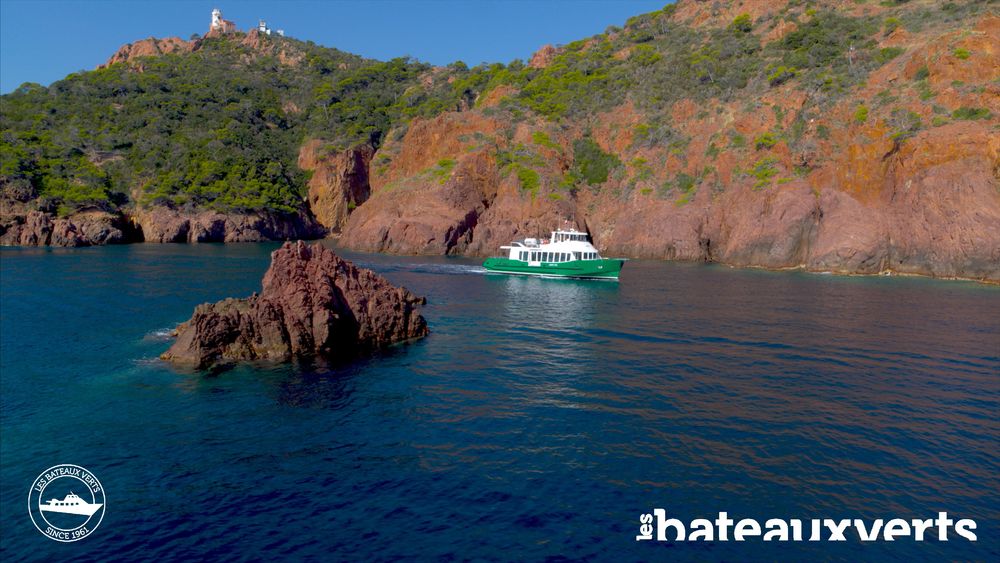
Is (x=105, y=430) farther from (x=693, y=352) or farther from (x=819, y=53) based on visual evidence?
(x=819, y=53)

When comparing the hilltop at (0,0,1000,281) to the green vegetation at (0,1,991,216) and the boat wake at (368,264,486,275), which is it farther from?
the boat wake at (368,264,486,275)

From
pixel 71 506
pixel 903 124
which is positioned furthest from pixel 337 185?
pixel 71 506

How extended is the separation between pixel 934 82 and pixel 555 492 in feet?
278

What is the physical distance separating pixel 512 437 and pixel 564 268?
49097 millimetres

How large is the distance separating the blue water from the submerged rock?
6.22 feet

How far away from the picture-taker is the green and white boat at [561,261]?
2542 inches

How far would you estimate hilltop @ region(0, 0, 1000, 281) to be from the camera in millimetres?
69125

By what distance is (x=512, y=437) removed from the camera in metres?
19.2

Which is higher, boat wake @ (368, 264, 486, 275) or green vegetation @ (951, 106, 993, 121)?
green vegetation @ (951, 106, 993, 121)

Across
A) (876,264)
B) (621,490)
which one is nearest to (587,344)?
(621,490)

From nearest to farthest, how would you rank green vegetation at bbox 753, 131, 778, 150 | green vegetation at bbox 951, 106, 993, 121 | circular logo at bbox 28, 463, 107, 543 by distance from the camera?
circular logo at bbox 28, 463, 107, 543 < green vegetation at bbox 951, 106, 993, 121 < green vegetation at bbox 753, 131, 778, 150

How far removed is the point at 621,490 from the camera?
51.8 feet

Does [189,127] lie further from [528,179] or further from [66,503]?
[66,503]

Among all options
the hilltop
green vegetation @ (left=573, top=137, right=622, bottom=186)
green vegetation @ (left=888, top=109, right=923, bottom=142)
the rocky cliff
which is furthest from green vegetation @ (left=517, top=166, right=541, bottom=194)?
green vegetation @ (left=888, top=109, right=923, bottom=142)
